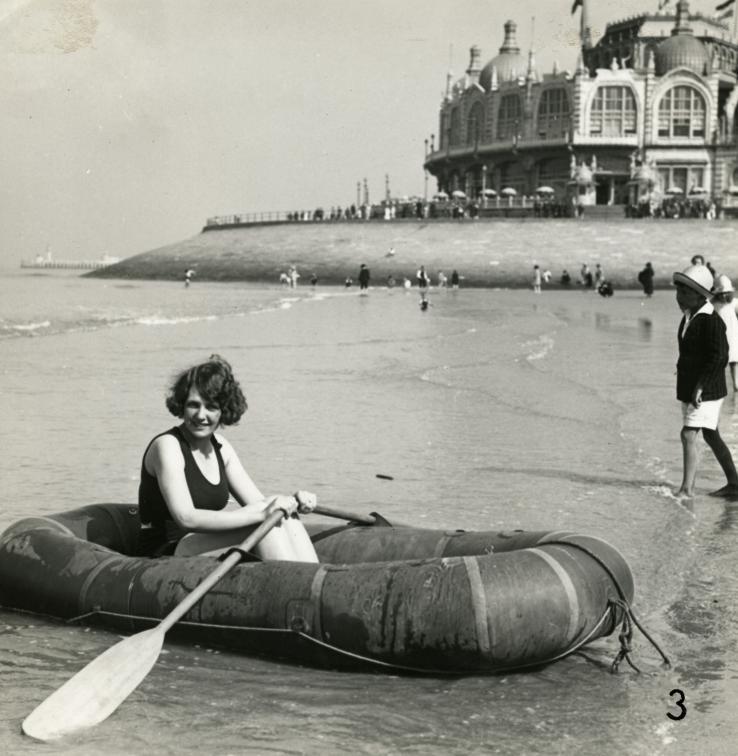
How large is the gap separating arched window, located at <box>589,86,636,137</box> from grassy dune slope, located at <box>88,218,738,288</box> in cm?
1670

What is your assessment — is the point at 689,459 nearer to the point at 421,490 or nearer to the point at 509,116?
the point at 421,490

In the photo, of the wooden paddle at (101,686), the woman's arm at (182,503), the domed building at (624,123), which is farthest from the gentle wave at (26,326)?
the domed building at (624,123)

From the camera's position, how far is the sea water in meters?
4.88

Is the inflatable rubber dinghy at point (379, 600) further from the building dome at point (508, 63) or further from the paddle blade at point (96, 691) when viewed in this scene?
the building dome at point (508, 63)

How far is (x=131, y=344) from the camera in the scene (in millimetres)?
24609

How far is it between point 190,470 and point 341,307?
35291 mm

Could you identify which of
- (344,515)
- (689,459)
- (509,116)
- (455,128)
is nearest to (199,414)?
(344,515)

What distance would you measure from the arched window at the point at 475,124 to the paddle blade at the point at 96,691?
8966 cm

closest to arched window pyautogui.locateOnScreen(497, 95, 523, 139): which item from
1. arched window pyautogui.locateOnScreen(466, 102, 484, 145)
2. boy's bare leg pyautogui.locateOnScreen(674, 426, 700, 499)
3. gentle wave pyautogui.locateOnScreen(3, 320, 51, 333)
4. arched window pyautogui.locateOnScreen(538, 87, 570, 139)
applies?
arched window pyautogui.locateOnScreen(538, 87, 570, 139)

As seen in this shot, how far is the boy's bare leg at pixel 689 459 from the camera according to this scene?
9203mm

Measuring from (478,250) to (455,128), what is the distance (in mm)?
32244

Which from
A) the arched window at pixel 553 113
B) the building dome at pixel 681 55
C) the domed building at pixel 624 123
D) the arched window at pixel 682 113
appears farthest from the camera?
the building dome at pixel 681 55

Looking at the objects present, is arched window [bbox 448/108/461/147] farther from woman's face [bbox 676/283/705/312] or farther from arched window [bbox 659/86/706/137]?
woman's face [bbox 676/283/705/312]

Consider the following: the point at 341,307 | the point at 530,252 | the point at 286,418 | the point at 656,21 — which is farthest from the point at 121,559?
the point at 656,21
